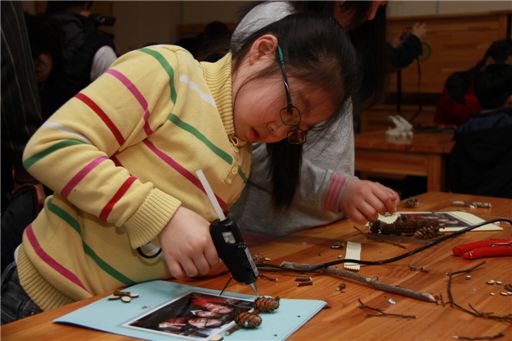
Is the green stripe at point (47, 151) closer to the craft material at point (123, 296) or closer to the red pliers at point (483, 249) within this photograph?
the craft material at point (123, 296)

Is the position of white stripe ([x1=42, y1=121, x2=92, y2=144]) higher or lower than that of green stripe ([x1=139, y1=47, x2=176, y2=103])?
lower

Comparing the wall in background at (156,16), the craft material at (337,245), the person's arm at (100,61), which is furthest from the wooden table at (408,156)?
the wall in background at (156,16)

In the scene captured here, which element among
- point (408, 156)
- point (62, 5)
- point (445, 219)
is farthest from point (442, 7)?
point (445, 219)

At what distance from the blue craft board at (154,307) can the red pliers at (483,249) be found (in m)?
0.39

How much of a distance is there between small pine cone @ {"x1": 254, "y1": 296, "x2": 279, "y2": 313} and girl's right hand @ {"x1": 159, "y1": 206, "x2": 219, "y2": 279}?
10cm

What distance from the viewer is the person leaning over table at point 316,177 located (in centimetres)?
128

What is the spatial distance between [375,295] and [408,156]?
7.09 ft

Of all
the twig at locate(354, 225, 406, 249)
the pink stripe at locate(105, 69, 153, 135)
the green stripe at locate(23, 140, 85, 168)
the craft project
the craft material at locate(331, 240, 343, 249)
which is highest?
the pink stripe at locate(105, 69, 153, 135)

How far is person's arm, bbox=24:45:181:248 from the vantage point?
89 cm

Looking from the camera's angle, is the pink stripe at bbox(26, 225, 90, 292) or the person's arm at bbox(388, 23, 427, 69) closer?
the pink stripe at bbox(26, 225, 90, 292)

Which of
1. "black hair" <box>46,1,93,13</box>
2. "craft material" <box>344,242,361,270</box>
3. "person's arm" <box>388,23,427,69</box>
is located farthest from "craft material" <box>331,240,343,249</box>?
"person's arm" <box>388,23,427,69</box>

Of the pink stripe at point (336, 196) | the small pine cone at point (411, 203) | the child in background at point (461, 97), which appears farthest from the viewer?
the child in background at point (461, 97)

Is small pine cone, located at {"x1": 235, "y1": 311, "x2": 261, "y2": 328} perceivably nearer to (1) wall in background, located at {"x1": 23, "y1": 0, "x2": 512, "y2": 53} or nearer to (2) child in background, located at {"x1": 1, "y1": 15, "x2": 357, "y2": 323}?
(2) child in background, located at {"x1": 1, "y1": 15, "x2": 357, "y2": 323}

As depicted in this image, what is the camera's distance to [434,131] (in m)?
3.51
